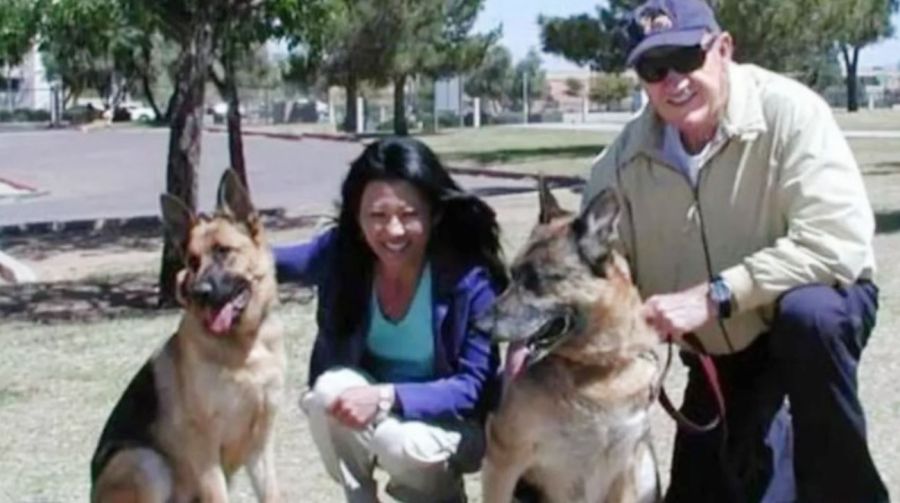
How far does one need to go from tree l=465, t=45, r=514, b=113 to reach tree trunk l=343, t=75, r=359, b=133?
77.7 feet

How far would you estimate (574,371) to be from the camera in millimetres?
4422

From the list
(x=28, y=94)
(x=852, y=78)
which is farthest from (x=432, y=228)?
(x=28, y=94)

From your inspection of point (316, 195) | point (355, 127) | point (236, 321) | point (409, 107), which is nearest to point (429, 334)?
point (236, 321)

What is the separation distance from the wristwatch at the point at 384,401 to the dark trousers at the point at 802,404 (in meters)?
1.02

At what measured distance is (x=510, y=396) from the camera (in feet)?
14.8

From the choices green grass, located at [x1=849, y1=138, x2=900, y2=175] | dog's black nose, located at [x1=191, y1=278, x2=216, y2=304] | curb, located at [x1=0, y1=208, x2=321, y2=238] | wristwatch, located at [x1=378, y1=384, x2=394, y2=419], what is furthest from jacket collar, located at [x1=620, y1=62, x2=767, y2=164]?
green grass, located at [x1=849, y1=138, x2=900, y2=175]

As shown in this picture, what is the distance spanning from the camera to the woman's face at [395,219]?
4750 mm

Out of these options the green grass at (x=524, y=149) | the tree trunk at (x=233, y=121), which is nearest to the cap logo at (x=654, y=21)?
the tree trunk at (x=233, y=121)

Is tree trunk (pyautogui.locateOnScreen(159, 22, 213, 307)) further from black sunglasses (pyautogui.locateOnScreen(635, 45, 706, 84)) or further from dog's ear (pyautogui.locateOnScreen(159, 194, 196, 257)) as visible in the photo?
black sunglasses (pyautogui.locateOnScreen(635, 45, 706, 84))

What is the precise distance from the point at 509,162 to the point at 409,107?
3241cm

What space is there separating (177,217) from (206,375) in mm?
527

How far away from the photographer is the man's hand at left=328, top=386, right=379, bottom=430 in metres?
4.72

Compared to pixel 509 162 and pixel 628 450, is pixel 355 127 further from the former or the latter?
pixel 628 450

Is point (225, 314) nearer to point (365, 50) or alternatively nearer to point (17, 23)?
point (17, 23)
